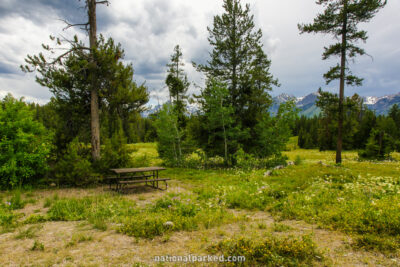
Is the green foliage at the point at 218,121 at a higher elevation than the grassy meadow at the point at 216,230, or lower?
higher

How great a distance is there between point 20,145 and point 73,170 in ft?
8.69

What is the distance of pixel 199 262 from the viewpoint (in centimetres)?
371

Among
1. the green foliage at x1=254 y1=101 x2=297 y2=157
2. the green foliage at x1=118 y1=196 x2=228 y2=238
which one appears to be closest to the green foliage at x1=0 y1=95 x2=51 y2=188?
the green foliage at x1=118 y1=196 x2=228 y2=238

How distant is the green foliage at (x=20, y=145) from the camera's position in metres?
9.72

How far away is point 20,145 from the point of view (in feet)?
33.1

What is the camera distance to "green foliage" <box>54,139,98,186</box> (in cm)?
1047

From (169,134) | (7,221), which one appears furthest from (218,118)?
(7,221)

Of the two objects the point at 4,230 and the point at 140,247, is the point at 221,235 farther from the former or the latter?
the point at 4,230

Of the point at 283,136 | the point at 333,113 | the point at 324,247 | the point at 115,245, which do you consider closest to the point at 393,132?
the point at 333,113

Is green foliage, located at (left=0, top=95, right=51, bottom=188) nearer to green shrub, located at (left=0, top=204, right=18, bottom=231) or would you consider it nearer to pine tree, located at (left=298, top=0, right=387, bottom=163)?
green shrub, located at (left=0, top=204, right=18, bottom=231)

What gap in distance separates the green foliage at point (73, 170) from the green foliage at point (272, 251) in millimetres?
8833

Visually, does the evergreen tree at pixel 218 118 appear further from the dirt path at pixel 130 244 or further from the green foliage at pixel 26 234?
→ the green foliage at pixel 26 234

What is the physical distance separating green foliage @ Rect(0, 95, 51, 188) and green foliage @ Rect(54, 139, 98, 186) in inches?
31.3

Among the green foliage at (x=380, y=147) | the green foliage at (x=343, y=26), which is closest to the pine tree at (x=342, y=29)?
the green foliage at (x=343, y=26)
